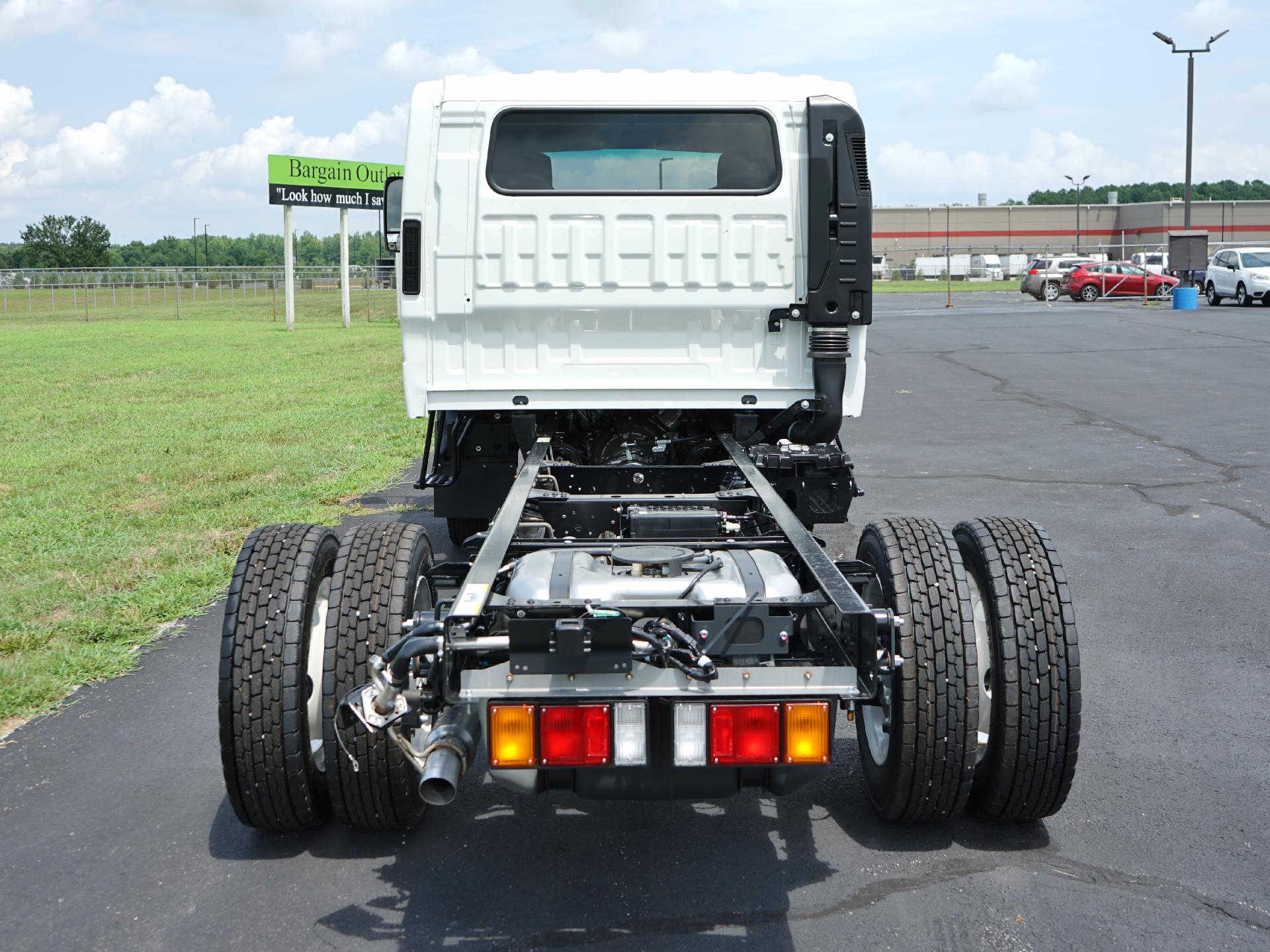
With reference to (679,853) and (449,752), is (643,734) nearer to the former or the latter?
(449,752)

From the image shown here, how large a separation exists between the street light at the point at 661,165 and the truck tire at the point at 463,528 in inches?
93.4

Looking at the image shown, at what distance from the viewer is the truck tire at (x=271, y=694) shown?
3.58 meters

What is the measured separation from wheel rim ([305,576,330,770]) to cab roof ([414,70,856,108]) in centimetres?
320

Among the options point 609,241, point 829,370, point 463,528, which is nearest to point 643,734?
point 829,370

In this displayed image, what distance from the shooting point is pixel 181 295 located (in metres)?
53.6

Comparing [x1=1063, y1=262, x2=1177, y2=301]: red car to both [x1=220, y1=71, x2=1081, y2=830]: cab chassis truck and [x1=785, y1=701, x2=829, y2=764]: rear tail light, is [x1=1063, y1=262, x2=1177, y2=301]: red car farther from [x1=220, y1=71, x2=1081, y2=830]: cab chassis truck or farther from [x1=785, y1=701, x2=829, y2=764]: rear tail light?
[x1=785, y1=701, x2=829, y2=764]: rear tail light

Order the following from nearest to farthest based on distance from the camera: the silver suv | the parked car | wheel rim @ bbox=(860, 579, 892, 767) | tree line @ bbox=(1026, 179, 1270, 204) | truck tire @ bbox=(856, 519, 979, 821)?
truck tire @ bbox=(856, 519, 979, 821) < wheel rim @ bbox=(860, 579, 892, 767) < the silver suv < the parked car < tree line @ bbox=(1026, 179, 1270, 204)

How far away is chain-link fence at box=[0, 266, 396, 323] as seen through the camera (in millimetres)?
46094

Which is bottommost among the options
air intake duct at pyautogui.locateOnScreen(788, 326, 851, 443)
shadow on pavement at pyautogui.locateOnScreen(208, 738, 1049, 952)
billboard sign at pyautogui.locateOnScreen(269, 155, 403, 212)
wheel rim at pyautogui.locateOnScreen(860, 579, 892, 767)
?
shadow on pavement at pyautogui.locateOnScreen(208, 738, 1049, 952)

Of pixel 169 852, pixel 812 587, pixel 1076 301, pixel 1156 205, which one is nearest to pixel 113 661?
pixel 169 852

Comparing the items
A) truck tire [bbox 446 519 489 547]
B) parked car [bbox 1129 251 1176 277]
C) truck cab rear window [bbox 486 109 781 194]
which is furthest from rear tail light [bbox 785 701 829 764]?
parked car [bbox 1129 251 1176 277]

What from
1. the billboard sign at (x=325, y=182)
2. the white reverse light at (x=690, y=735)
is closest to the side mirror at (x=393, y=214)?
the white reverse light at (x=690, y=735)

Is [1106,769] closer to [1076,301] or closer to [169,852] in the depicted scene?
[169,852]

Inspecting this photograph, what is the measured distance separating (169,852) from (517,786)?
1.30 metres
